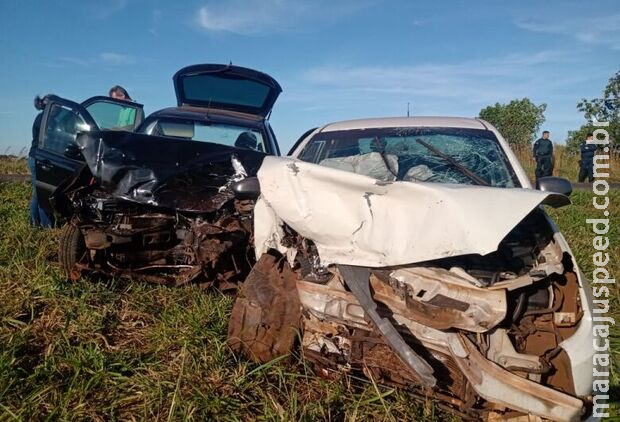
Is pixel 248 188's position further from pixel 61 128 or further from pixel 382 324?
pixel 61 128

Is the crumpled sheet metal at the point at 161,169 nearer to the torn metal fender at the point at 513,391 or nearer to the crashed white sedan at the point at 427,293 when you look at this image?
the crashed white sedan at the point at 427,293

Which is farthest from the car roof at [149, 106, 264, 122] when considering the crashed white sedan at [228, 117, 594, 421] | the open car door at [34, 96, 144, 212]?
the crashed white sedan at [228, 117, 594, 421]

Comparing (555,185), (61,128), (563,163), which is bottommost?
(555,185)

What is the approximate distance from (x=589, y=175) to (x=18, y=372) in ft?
51.3

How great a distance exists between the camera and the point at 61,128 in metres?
4.34

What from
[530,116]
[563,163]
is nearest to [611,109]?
[563,163]

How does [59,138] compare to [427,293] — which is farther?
[59,138]

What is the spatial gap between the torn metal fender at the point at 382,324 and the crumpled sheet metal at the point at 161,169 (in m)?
1.56

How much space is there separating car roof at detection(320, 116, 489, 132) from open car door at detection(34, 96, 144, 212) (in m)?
2.17

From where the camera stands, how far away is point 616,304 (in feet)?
12.1

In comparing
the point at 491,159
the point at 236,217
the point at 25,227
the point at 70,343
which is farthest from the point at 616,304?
the point at 25,227

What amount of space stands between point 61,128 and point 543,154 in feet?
43.3

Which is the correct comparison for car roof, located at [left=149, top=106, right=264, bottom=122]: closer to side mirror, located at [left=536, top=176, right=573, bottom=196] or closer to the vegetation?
side mirror, located at [left=536, top=176, right=573, bottom=196]

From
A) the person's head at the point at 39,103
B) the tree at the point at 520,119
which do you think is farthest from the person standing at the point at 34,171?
the tree at the point at 520,119
